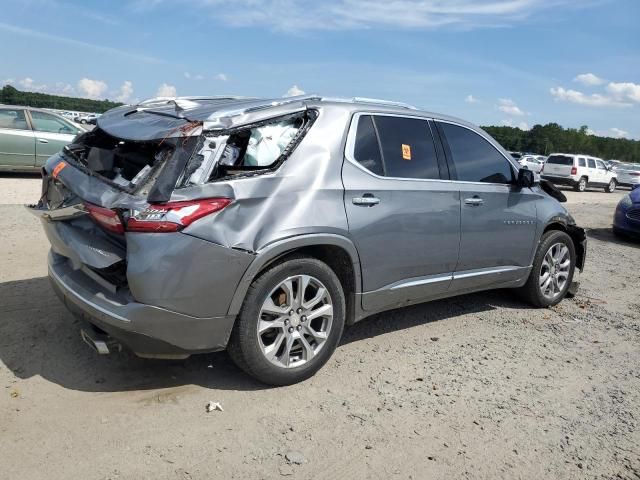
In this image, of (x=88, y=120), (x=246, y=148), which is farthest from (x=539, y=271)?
(x=88, y=120)

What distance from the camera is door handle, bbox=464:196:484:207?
15.1ft

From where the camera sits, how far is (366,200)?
3.86 meters

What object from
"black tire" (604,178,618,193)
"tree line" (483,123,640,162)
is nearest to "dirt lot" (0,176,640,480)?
"black tire" (604,178,618,193)

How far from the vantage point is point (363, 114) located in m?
4.03

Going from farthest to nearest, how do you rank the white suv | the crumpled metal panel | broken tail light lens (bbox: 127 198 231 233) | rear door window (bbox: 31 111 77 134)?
the white suv → rear door window (bbox: 31 111 77 134) → the crumpled metal panel → broken tail light lens (bbox: 127 198 231 233)

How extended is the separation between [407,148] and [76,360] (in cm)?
280

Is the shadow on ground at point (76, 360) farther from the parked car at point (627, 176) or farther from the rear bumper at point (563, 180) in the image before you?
the parked car at point (627, 176)

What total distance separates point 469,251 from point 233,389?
2.27m

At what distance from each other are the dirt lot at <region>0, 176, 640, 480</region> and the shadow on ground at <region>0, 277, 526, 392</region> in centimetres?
1

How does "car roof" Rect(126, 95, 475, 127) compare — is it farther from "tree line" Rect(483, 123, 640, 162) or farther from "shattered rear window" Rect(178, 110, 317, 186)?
"tree line" Rect(483, 123, 640, 162)

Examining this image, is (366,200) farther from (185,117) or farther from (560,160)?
(560,160)

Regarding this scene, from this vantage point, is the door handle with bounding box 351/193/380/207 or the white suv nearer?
the door handle with bounding box 351/193/380/207

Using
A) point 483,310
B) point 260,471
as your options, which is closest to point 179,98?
point 260,471

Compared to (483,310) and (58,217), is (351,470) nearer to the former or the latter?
(58,217)
